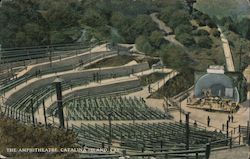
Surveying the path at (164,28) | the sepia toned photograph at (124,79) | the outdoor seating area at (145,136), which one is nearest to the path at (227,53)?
the sepia toned photograph at (124,79)

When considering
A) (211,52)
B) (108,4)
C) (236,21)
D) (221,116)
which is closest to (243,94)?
(221,116)

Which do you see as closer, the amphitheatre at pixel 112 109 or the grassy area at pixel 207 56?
the amphitheatre at pixel 112 109

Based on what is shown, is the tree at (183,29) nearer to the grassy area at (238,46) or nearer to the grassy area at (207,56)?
the grassy area at (207,56)

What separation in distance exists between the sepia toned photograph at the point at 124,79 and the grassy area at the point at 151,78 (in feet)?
0.13

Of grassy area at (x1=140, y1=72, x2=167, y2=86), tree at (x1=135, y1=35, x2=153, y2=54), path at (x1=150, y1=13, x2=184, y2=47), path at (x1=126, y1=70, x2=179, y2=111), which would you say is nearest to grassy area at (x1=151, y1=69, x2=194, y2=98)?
path at (x1=126, y1=70, x2=179, y2=111)

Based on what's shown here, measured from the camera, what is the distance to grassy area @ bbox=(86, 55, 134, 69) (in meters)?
14.3

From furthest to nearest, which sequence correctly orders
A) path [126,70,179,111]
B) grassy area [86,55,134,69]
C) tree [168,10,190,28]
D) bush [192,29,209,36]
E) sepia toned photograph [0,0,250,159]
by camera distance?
bush [192,29,209,36] → tree [168,10,190,28] → grassy area [86,55,134,69] → path [126,70,179,111] → sepia toned photograph [0,0,250,159]

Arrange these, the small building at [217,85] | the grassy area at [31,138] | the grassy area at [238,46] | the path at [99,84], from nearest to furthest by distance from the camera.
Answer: the grassy area at [31,138] < the path at [99,84] < the small building at [217,85] < the grassy area at [238,46]

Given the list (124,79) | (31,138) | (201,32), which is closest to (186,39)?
(201,32)

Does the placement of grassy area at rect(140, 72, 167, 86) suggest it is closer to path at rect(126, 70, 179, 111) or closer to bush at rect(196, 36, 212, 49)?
path at rect(126, 70, 179, 111)

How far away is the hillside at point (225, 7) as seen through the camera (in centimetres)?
1174

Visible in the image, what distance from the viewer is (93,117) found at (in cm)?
1086

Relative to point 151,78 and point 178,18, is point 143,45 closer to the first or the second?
point 178,18

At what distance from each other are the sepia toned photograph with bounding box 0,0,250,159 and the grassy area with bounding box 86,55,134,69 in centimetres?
5
